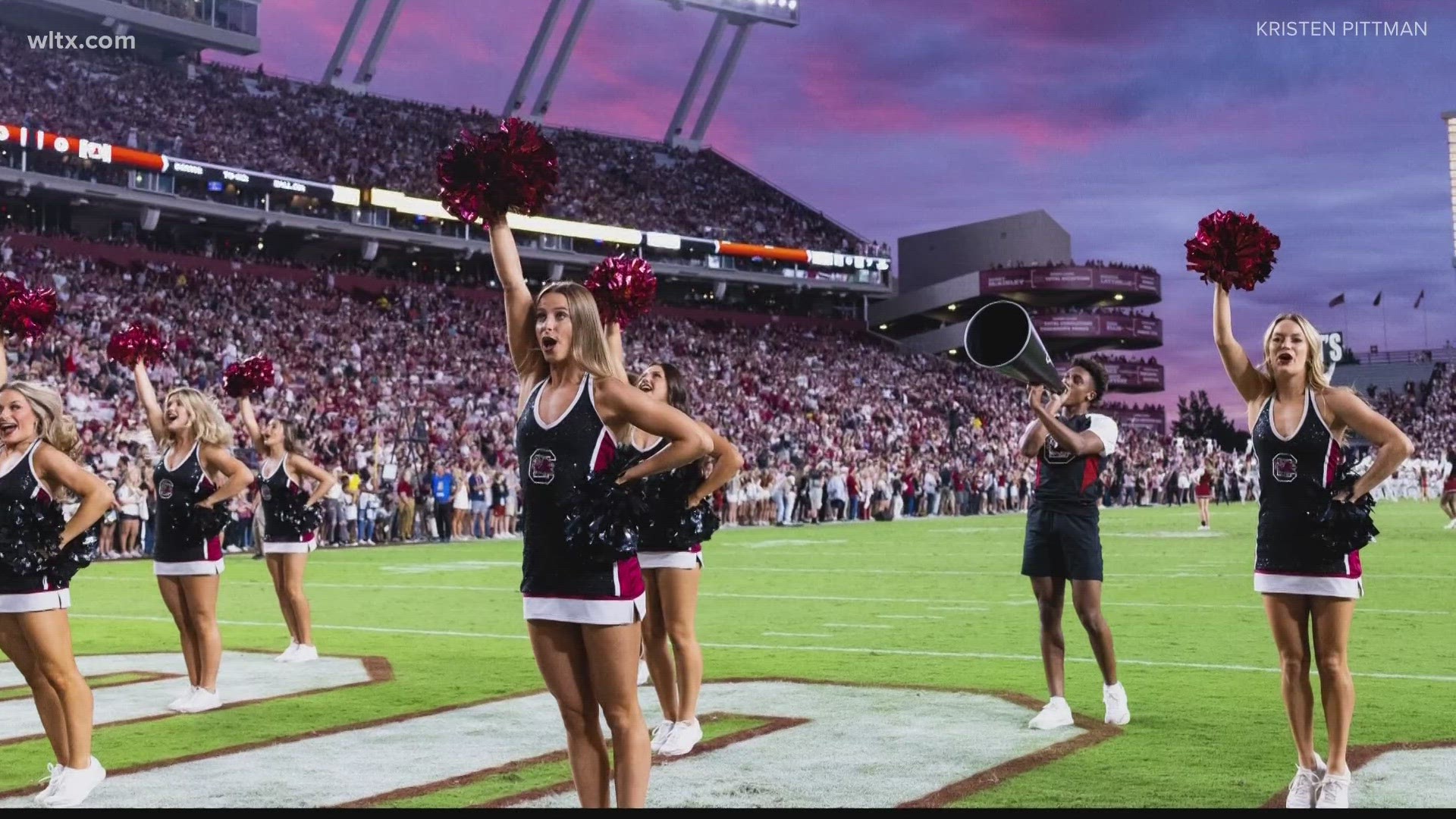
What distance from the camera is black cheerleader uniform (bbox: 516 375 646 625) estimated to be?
13.4 feet

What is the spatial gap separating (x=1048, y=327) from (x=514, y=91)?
2990 centimetres

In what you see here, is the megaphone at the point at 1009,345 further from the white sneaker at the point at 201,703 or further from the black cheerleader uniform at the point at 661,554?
the white sneaker at the point at 201,703

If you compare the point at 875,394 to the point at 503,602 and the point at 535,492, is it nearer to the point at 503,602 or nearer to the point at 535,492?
the point at 503,602

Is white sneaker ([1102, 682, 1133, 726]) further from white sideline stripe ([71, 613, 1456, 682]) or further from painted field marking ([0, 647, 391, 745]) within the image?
painted field marking ([0, 647, 391, 745])

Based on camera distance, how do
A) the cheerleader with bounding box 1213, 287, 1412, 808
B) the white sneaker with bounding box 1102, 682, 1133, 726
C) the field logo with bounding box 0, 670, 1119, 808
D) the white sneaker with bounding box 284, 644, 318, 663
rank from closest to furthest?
the cheerleader with bounding box 1213, 287, 1412, 808 < the field logo with bounding box 0, 670, 1119, 808 < the white sneaker with bounding box 1102, 682, 1133, 726 < the white sneaker with bounding box 284, 644, 318, 663

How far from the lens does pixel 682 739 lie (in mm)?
6211

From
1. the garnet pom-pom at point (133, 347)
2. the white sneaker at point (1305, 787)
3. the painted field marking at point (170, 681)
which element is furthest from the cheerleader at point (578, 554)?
the garnet pom-pom at point (133, 347)

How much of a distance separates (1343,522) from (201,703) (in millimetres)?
5819

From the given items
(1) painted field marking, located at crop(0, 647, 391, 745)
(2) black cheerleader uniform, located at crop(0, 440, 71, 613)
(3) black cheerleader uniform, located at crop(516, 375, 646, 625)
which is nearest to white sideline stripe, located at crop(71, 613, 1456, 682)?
(1) painted field marking, located at crop(0, 647, 391, 745)

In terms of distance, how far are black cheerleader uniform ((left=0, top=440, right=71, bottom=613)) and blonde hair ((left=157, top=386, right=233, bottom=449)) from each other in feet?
7.43

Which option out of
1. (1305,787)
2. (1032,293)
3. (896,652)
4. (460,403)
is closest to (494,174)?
(1305,787)

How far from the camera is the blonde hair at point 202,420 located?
783 cm

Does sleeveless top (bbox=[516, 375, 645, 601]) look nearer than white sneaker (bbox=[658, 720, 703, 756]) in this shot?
Yes

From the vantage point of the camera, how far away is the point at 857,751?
20.0ft
